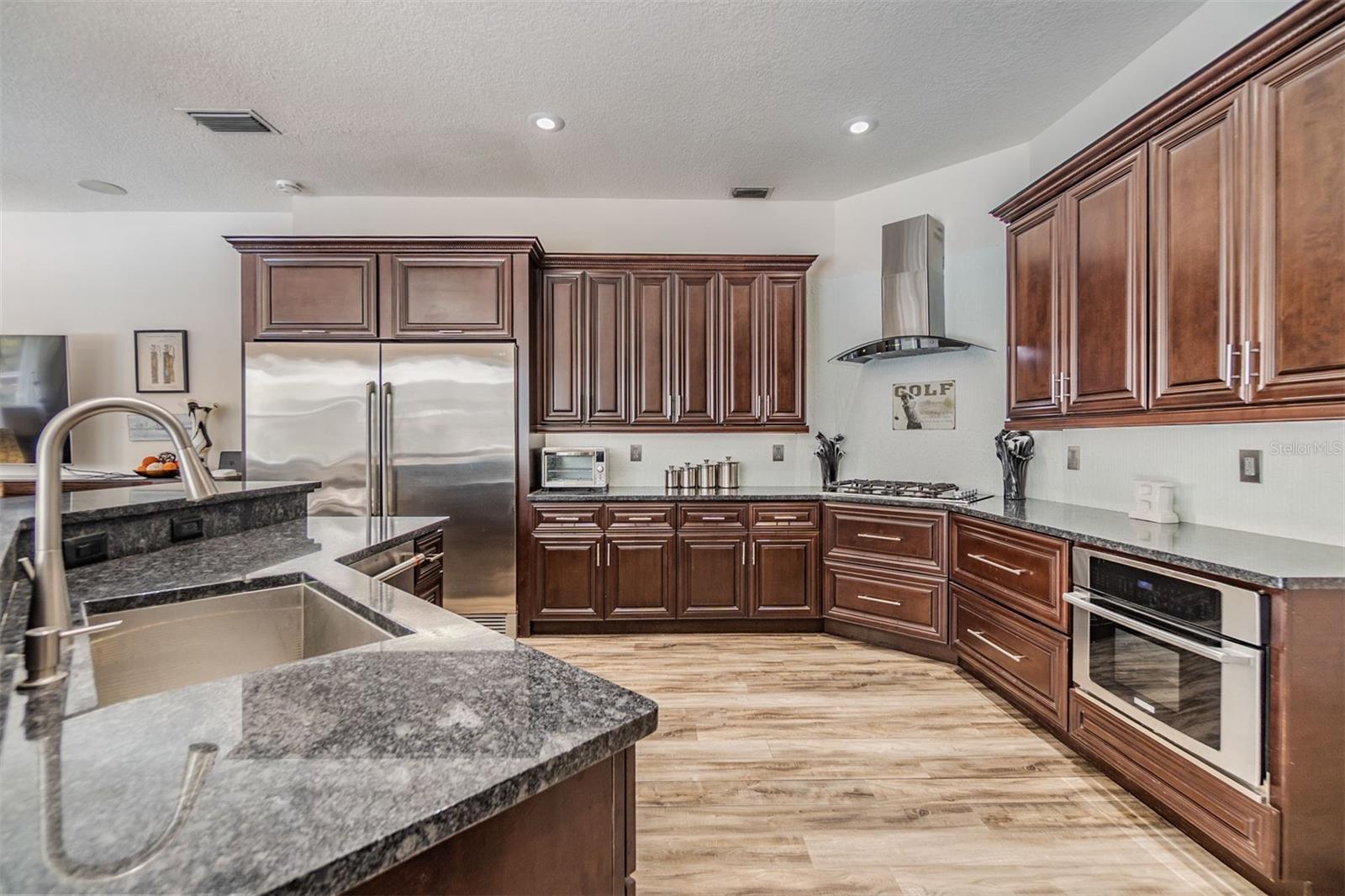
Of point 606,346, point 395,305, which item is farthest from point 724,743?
point 395,305

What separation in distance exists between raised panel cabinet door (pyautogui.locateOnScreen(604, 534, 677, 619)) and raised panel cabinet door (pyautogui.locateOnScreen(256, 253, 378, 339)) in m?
2.05

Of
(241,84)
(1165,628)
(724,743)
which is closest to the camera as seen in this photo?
(1165,628)

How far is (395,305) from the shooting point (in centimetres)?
344

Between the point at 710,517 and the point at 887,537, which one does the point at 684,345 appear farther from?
the point at 887,537

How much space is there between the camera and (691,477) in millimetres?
3893

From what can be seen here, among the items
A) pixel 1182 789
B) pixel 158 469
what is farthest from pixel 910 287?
pixel 158 469

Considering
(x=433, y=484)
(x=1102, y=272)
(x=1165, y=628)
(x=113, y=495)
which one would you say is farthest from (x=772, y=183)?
(x=113, y=495)

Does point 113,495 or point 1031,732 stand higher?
point 113,495

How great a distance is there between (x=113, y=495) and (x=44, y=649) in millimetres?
1294

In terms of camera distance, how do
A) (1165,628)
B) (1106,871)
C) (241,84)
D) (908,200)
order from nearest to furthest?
(1106,871) → (1165,628) → (241,84) → (908,200)

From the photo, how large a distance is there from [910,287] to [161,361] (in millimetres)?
5494

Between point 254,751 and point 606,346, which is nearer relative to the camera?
point 254,751

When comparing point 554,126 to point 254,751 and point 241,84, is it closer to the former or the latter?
point 241,84

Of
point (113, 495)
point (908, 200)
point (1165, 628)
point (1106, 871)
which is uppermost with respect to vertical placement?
point (908, 200)
